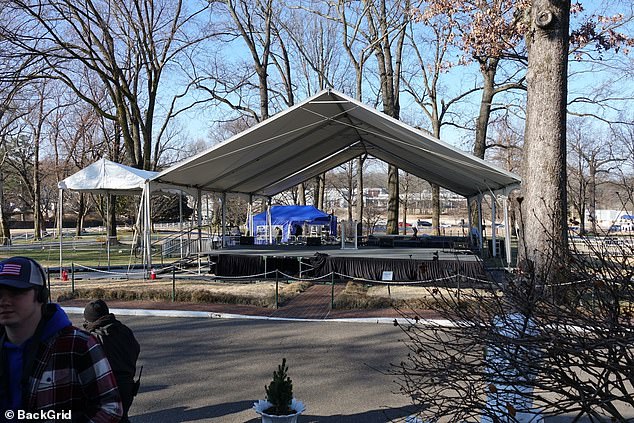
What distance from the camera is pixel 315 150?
75.4ft

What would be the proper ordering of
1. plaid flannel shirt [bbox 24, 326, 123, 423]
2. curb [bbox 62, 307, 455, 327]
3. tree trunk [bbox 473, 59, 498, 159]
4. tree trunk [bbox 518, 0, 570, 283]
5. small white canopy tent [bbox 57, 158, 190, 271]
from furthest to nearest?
1. tree trunk [bbox 473, 59, 498, 159]
2. small white canopy tent [bbox 57, 158, 190, 271]
3. curb [bbox 62, 307, 455, 327]
4. tree trunk [bbox 518, 0, 570, 283]
5. plaid flannel shirt [bbox 24, 326, 123, 423]

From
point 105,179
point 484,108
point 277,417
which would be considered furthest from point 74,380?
point 484,108

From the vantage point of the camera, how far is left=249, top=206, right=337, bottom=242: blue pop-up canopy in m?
33.3

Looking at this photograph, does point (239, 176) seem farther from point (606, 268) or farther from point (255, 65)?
point (606, 268)

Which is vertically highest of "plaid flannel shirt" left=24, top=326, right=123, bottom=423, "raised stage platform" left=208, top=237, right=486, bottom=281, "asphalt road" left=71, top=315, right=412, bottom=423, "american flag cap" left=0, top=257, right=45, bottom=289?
"american flag cap" left=0, top=257, right=45, bottom=289

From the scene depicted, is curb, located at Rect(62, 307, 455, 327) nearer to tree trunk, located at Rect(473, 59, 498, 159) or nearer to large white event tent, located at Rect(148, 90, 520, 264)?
large white event tent, located at Rect(148, 90, 520, 264)

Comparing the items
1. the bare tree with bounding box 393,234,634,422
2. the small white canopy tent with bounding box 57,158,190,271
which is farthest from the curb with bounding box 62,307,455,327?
the bare tree with bounding box 393,234,634,422

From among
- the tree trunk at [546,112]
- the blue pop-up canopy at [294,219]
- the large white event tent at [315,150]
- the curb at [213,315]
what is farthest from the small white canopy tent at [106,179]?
the blue pop-up canopy at [294,219]

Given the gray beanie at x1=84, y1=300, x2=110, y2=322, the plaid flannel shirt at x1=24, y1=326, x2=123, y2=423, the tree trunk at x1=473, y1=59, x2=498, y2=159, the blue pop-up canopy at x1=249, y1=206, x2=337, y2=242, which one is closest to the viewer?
the plaid flannel shirt at x1=24, y1=326, x2=123, y2=423

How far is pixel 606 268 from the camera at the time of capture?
3006mm

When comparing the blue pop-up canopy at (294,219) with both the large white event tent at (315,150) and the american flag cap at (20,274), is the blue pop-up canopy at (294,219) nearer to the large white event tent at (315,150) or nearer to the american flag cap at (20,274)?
the large white event tent at (315,150)

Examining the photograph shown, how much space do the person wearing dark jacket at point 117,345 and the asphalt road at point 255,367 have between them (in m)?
1.55

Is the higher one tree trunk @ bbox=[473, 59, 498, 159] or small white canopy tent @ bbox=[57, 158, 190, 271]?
tree trunk @ bbox=[473, 59, 498, 159]

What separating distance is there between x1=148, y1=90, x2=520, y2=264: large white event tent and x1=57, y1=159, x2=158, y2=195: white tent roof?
4.08 feet
